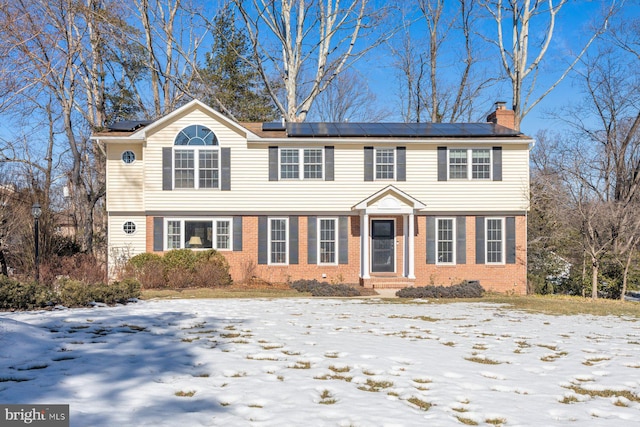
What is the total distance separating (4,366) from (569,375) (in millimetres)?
6416

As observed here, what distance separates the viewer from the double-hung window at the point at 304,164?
19.6 metres

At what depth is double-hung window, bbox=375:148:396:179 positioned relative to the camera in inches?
776

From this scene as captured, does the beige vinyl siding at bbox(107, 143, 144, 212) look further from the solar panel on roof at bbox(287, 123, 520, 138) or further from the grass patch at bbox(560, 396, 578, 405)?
the grass patch at bbox(560, 396, 578, 405)

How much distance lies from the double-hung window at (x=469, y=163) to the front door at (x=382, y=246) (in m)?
3.11

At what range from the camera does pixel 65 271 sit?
1619 cm

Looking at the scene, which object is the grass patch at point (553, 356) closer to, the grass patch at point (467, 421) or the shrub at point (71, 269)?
the grass patch at point (467, 421)

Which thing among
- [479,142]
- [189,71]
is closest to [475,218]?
[479,142]

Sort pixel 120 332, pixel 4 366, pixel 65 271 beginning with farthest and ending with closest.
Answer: pixel 65 271 → pixel 120 332 → pixel 4 366

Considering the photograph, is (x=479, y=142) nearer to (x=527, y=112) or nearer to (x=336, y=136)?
(x=336, y=136)

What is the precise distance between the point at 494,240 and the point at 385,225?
4.12 metres

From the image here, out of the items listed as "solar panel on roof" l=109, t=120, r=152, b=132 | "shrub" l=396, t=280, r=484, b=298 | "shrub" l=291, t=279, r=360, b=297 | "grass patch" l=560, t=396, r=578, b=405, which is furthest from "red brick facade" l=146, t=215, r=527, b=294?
"grass patch" l=560, t=396, r=578, b=405

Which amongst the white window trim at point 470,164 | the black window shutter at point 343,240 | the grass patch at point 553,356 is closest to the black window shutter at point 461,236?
the white window trim at point 470,164

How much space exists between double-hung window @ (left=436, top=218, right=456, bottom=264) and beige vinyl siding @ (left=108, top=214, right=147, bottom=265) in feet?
35.8

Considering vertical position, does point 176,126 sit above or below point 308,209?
above
